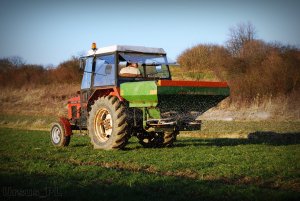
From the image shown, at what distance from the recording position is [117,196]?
5.59 meters

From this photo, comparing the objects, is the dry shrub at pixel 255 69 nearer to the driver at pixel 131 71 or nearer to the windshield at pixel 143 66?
the windshield at pixel 143 66

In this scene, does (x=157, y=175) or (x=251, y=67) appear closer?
(x=157, y=175)

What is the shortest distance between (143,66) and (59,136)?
348 centimetres

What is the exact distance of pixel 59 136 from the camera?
12.6 m

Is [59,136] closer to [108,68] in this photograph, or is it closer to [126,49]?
[108,68]

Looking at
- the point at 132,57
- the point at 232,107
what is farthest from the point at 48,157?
the point at 232,107

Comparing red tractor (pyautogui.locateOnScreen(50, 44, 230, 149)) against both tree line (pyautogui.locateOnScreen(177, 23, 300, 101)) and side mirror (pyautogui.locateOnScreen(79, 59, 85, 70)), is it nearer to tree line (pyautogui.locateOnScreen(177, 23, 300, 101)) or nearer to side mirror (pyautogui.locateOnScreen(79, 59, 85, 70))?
side mirror (pyautogui.locateOnScreen(79, 59, 85, 70))

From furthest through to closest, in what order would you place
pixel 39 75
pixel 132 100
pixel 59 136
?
pixel 39 75 → pixel 59 136 → pixel 132 100

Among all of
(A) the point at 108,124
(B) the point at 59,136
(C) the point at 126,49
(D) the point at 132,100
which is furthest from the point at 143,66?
(B) the point at 59,136

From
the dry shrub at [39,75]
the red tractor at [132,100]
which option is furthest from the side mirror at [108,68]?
the dry shrub at [39,75]

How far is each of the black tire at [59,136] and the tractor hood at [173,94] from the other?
9.70 ft

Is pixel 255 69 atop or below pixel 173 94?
atop

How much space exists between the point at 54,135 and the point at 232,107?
13.4 meters

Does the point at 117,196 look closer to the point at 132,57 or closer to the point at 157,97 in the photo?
the point at 157,97
